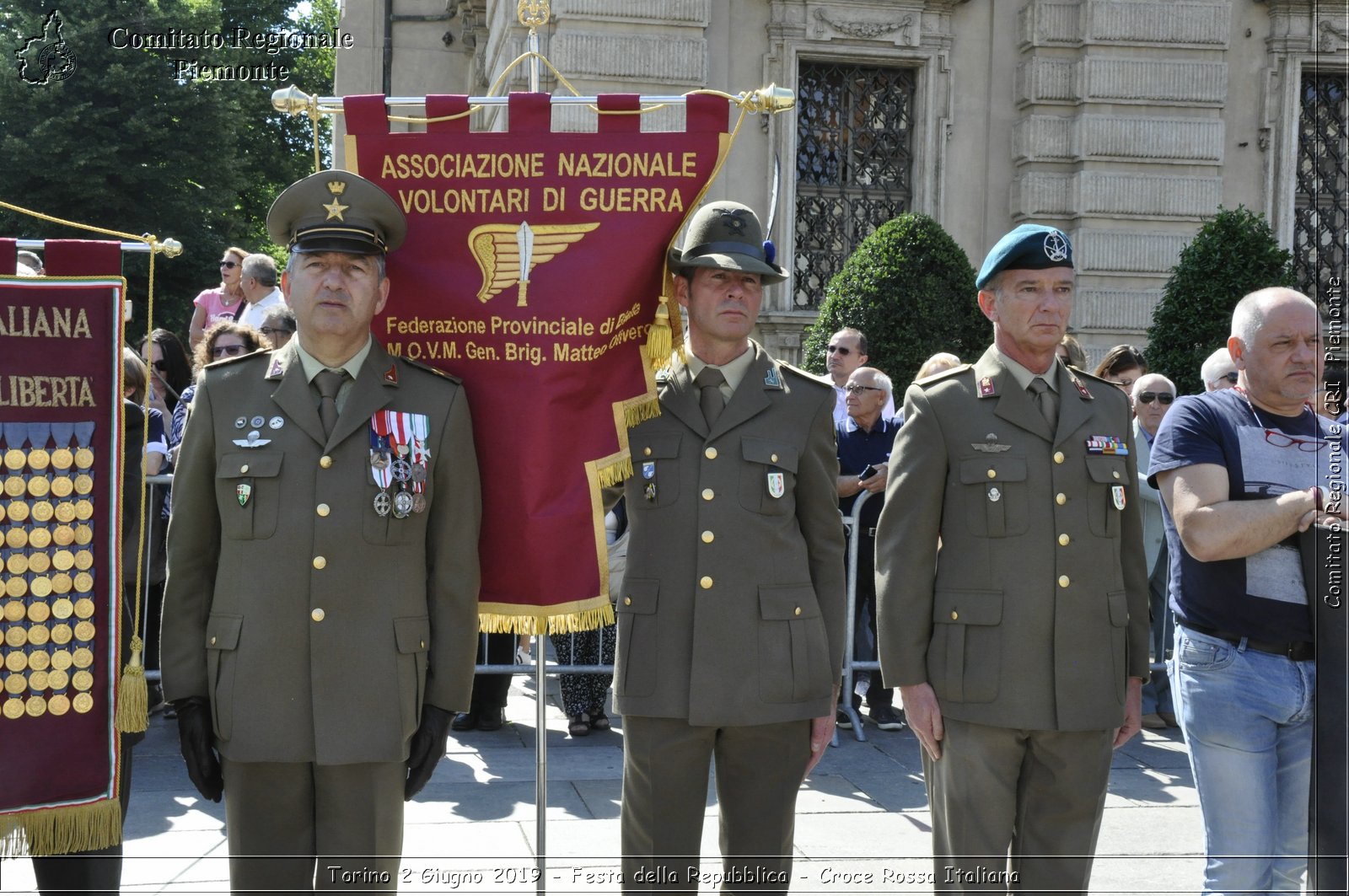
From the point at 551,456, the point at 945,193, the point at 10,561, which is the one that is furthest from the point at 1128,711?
the point at 945,193

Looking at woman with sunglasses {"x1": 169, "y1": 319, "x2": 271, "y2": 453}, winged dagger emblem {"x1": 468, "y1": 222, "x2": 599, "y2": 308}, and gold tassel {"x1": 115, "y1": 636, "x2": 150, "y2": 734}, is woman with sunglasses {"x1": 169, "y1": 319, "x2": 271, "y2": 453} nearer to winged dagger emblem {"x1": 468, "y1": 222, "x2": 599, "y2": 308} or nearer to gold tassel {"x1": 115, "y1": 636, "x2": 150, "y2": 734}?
winged dagger emblem {"x1": 468, "y1": 222, "x2": 599, "y2": 308}

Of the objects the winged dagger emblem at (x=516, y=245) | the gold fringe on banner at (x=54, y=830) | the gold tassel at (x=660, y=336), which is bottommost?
the gold fringe on banner at (x=54, y=830)

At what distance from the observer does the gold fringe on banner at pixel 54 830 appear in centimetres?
351

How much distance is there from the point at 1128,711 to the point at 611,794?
2.96 metres

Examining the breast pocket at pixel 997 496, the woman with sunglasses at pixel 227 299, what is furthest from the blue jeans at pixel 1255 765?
the woman with sunglasses at pixel 227 299

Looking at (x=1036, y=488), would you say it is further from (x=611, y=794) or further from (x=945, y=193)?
(x=945, y=193)

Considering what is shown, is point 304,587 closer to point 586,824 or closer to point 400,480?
point 400,480

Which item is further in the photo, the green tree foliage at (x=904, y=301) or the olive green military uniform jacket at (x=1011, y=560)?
the green tree foliage at (x=904, y=301)

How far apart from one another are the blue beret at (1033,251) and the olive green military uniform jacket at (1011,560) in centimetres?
33

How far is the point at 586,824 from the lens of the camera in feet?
18.8

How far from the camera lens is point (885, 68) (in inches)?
535

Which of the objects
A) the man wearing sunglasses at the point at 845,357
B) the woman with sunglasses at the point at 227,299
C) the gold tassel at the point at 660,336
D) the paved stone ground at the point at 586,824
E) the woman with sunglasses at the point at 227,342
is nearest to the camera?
the gold tassel at the point at 660,336

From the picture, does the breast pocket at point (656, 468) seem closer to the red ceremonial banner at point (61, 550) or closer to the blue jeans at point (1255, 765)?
the red ceremonial banner at point (61, 550)

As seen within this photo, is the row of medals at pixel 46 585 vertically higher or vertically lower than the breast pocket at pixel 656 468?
lower
